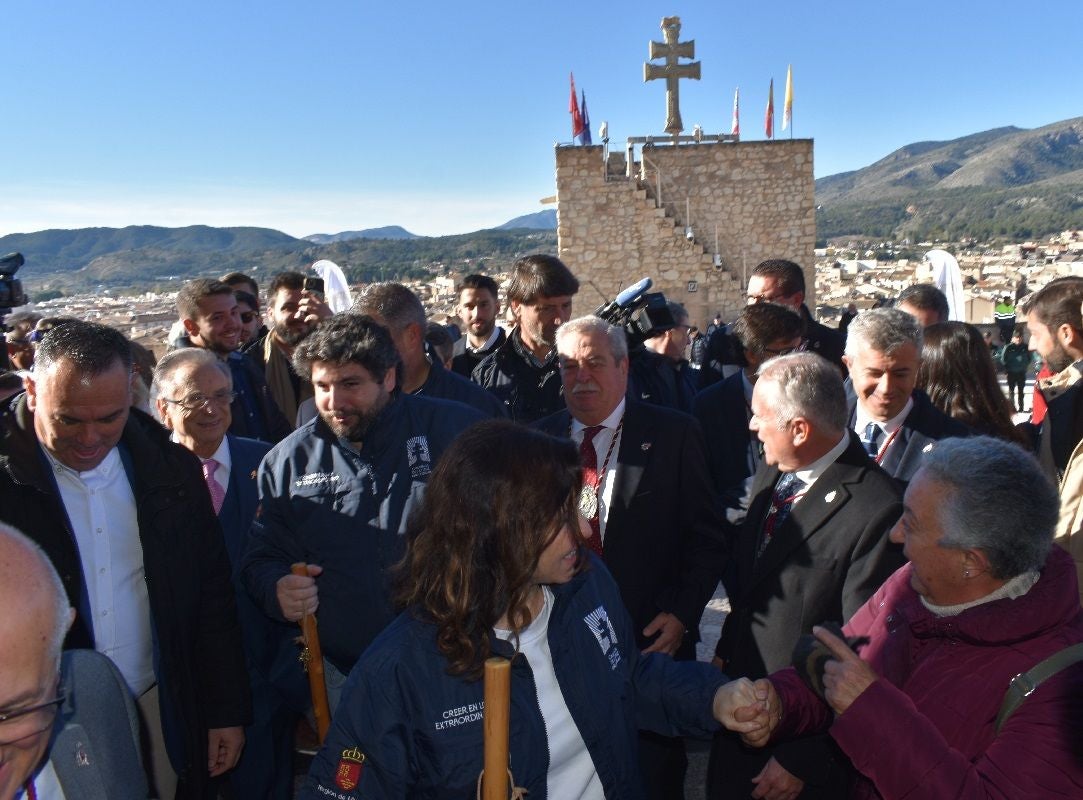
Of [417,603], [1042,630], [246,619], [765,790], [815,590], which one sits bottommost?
[765,790]

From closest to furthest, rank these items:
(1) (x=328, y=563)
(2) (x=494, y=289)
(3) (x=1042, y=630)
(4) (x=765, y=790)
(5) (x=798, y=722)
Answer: (3) (x=1042, y=630)
(5) (x=798, y=722)
(4) (x=765, y=790)
(1) (x=328, y=563)
(2) (x=494, y=289)

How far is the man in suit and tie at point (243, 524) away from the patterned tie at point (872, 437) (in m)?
2.28

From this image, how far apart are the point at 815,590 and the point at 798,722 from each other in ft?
1.61

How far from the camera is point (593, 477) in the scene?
3217 millimetres

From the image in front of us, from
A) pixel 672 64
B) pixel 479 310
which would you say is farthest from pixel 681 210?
pixel 479 310

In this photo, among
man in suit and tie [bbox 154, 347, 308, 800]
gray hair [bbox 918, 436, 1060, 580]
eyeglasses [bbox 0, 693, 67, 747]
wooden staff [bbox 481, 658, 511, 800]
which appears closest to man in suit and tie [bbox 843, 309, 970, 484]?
gray hair [bbox 918, 436, 1060, 580]

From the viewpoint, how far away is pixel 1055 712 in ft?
5.39

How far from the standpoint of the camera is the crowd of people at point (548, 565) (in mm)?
1750

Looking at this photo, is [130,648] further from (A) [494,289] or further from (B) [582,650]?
(A) [494,289]

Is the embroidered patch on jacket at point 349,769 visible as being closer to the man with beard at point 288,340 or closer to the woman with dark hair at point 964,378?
the woman with dark hair at point 964,378

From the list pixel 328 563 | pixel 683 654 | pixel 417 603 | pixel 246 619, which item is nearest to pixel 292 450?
pixel 328 563

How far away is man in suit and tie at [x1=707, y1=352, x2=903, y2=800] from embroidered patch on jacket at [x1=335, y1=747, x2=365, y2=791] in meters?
1.31

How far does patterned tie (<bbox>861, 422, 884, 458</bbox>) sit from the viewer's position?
11.0 feet

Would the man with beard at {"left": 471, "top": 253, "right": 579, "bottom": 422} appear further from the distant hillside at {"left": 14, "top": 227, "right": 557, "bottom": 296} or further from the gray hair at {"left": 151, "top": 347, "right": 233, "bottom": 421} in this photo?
the distant hillside at {"left": 14, "top": 227, "right": 557, "bottom": 296}
